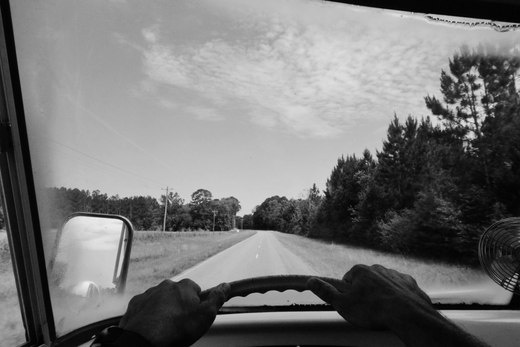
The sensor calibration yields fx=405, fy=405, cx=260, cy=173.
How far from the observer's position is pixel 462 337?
1.28 m

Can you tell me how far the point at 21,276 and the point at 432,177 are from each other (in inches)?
111

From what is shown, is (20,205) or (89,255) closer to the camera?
(20,205)

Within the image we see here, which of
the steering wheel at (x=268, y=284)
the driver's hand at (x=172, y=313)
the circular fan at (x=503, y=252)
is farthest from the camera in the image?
the circular fan at (x=503, y=252)

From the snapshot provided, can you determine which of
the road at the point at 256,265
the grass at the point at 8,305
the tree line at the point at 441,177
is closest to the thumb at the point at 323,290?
the road at the point at 256,265

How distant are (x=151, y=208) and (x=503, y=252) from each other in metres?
2.27

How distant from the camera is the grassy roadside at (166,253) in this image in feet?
7.80

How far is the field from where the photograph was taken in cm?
176

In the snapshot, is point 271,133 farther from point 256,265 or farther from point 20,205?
point 20,205

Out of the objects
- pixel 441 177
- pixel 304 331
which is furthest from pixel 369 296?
pixel 441 177

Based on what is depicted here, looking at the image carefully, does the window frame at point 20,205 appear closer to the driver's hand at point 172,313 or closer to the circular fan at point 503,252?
the driver's hand at point 172,313

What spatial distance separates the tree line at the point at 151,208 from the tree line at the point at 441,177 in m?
0.34

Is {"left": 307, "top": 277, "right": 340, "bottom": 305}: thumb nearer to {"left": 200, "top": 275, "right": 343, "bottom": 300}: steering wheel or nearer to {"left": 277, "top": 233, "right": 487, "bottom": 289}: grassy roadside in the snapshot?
{"left": 200, "top": 275, "right": 343, "bottom": 300}: steering wheel

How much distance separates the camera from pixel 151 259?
8.38 feet

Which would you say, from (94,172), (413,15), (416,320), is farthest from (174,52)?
(416,320)
